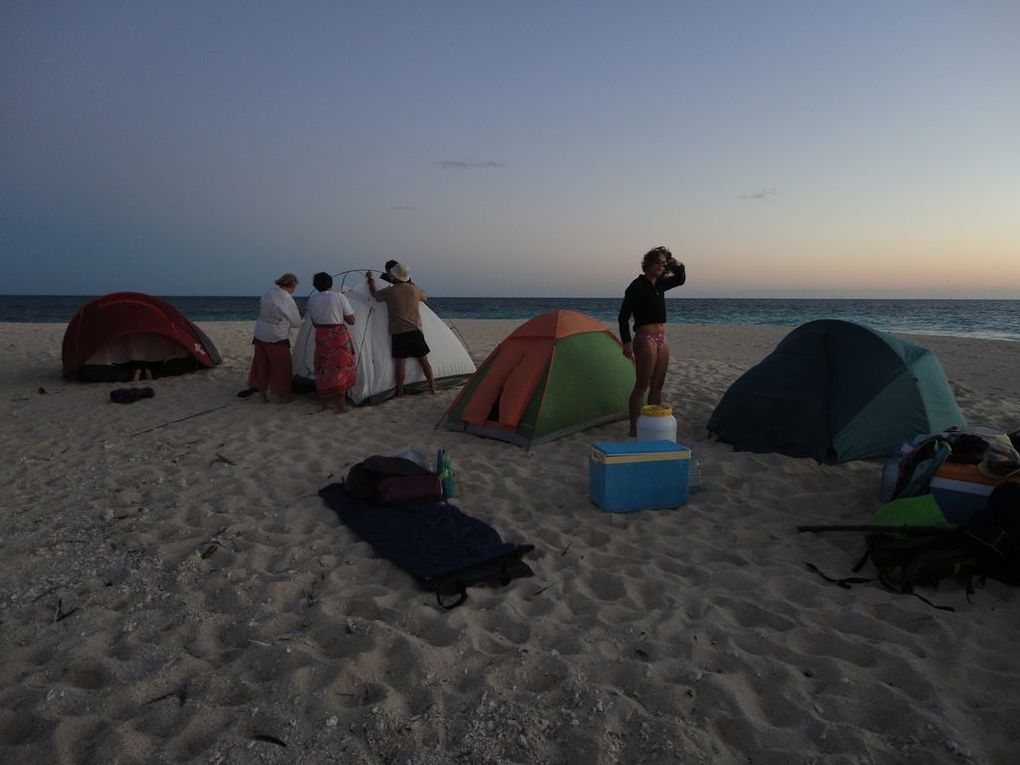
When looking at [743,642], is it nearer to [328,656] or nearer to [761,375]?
[328,656]

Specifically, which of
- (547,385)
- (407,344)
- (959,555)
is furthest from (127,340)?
(959,555)

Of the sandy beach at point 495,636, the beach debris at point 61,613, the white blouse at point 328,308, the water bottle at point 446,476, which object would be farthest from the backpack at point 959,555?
the white blouse at point 328,308

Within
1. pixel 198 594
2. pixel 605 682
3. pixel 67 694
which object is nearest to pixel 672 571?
pixel 605 682

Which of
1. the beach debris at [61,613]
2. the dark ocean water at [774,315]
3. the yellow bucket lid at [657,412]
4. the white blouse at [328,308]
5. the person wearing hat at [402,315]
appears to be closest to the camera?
the beach debris at [61,613]

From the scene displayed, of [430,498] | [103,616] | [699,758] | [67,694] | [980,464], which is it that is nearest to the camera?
[699,758]

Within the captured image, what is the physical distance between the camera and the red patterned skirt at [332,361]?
23.5 ft

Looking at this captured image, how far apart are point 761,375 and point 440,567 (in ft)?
12.0

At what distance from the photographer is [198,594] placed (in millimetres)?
3213

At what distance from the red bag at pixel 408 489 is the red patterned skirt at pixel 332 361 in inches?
115

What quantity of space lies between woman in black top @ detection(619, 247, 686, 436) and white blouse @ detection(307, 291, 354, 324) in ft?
10.8

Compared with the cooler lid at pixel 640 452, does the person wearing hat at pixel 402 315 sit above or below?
above

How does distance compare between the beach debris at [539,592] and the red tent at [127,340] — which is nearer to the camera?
the beach debris at [539,592]

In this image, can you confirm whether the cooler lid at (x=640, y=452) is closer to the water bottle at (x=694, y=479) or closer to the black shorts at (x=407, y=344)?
the water bottle at (x=694, y=479)

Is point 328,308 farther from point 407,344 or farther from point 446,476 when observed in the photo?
point 446,476
